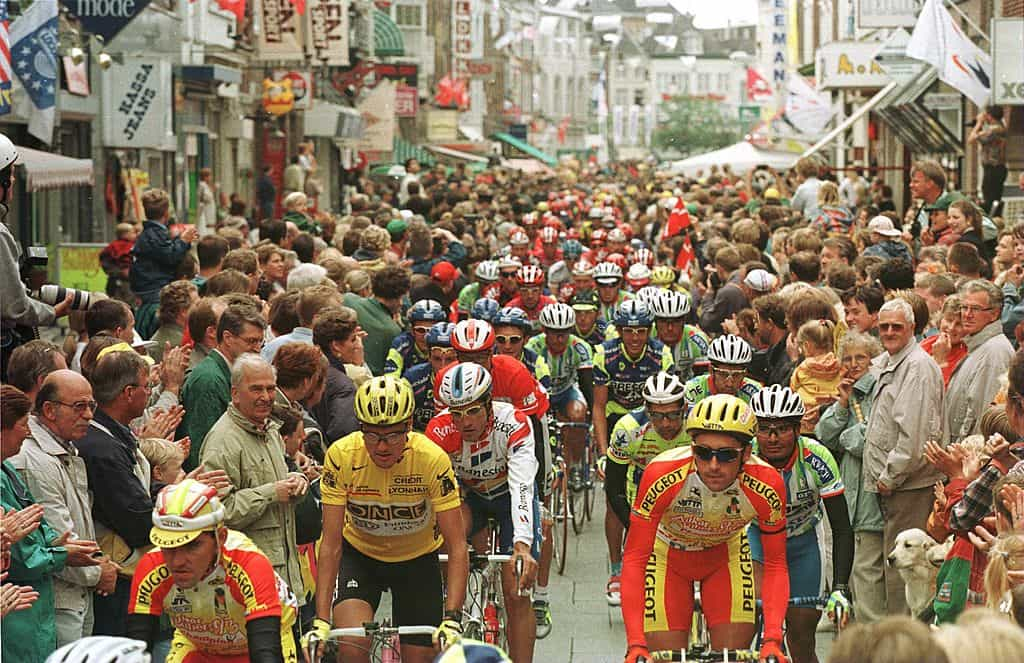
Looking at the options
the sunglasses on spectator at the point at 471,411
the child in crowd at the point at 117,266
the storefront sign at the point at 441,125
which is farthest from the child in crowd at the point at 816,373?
the storefront sign at the point at 441,125

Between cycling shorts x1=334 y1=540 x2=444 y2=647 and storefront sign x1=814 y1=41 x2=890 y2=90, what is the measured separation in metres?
29.6

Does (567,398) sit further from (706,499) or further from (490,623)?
(706,499)

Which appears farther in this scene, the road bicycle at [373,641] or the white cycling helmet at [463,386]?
the white cycling helmet at [463,386]

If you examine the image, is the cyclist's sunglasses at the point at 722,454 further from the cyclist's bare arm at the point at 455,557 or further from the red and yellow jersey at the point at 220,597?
the red and yellow jersey at the point at 220,597

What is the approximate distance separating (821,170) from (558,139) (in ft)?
425

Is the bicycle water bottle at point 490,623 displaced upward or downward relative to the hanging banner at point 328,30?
downward

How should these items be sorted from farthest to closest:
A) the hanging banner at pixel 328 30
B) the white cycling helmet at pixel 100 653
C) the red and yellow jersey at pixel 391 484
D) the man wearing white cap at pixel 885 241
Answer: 1. the hanging banner at pixel 328 30
2. the man wearing white cap at pixel 885 241
3. the red and yellow jersey at pixel 391 484
4. the white cycling helmet at pixel 100 653

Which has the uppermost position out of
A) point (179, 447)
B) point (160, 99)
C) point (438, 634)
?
point (160, 99)

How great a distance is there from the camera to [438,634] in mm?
6727

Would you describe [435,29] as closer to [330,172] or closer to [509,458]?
[330,172]

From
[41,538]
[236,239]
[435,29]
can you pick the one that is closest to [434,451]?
[41,538]

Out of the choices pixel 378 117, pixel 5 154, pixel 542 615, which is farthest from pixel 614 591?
pixel 378 117

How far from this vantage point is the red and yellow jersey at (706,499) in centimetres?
738

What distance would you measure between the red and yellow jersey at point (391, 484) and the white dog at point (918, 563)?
216 centimetres
